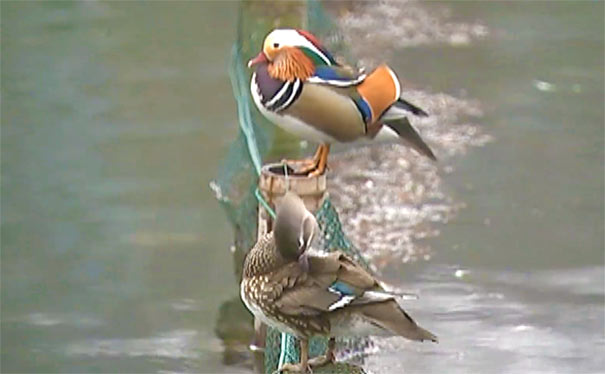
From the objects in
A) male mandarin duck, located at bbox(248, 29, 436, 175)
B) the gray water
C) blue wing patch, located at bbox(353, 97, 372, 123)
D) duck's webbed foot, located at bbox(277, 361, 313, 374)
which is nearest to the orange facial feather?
male mandarin duck, located at bbox(248, 29, 436, 175)

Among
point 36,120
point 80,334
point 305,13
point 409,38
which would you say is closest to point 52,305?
point 80,334

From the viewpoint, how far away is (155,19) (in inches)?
378

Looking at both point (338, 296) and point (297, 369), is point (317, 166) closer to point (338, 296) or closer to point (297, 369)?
point (297, 369)

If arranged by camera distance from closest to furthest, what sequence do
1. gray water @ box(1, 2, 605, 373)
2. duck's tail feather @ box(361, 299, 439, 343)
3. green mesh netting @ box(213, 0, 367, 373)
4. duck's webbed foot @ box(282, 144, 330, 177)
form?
duck's tail feather @ box(361, 299, 439, 343)
duck's webbed foot @ box(282, 144, 330, 177)
green mesh netting @ box(213, 0, 367, 373)
gray water @ box(1, 2, 605, 373)

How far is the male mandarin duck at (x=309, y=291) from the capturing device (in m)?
2.61

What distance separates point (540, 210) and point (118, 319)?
227cm

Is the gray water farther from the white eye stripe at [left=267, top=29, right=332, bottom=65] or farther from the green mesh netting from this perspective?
the white eye stripe at [left=267, top=29, right=332, bottom=65]

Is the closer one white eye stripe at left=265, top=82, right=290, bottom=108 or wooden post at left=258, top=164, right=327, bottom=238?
white eye stripe at left=265, top=82, right=290, bottom=108

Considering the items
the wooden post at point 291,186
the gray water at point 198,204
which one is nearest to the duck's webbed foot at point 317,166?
the wooden post at point 291,186

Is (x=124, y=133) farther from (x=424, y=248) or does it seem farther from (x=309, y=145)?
(x=424, y=248)

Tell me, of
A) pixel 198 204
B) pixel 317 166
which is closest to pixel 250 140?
pixel 317 166

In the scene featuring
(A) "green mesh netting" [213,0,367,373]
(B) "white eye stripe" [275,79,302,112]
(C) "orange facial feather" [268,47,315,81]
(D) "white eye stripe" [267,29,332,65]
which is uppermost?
(D) "white eye stripe" [267,29,332,65]

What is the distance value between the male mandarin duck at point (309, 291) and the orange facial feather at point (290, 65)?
2.89 feet

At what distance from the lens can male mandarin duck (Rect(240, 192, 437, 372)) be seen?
8.57 ft
